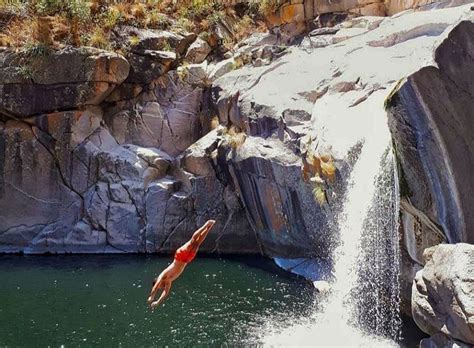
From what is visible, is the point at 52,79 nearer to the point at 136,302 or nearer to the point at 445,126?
the point at 136,302

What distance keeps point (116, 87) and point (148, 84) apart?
1048 mm

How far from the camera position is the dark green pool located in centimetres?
970

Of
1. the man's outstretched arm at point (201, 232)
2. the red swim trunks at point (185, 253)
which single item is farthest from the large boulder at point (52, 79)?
the man's outstretched arm at point (201, 232)

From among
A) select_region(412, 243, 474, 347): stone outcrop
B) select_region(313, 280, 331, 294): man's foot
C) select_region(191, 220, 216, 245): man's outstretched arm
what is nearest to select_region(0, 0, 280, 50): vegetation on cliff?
select_region(313, 280, 331, 294): man's foot

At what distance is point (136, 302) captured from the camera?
37.8 ft

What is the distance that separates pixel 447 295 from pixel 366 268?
395cm

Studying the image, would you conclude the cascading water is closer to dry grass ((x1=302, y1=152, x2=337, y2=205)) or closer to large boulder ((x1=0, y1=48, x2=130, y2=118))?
dry grass ((x1=302, y1=152, x2=337, y2=205))

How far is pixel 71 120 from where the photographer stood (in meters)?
16.2

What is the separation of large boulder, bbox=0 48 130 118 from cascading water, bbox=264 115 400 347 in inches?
352

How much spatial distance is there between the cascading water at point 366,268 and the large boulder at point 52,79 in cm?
895

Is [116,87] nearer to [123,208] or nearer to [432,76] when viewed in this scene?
[123,208]

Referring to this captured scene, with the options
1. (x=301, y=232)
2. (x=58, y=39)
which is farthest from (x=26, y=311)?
(x=58, y=39)

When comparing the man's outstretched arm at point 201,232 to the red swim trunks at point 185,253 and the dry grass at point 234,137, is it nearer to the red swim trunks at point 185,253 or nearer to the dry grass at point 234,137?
the red swim trunks at point 185,253

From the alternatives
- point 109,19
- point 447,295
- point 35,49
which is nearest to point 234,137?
point 35,49
